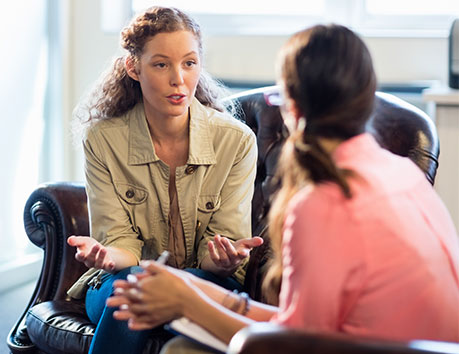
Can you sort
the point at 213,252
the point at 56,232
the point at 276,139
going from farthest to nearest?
1. the point at 276,139
2. the point at 56,232
3. the point at 213,252

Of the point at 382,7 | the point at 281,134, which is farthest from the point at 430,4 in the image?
the point at 281,134

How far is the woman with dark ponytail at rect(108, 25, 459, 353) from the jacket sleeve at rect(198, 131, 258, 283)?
2.67ft

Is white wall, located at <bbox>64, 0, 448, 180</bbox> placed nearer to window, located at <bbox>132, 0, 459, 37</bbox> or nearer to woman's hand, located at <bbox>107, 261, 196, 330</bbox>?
window, located at <bbox>132, 0, 459, 37</bbox>

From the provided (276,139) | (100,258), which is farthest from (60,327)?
(276,139)

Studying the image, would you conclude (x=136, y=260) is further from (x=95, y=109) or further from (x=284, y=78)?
(x=284, y=78)

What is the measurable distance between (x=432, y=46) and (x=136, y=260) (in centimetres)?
192

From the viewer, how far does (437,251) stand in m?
1.33

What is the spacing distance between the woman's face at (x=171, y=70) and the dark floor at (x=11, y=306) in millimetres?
1225

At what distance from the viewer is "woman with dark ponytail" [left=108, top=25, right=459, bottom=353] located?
1.24 m

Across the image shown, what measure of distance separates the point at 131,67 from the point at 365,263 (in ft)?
3.97

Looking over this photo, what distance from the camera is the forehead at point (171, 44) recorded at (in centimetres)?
215

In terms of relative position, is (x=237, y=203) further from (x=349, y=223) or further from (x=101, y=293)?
(x=349, y=223)

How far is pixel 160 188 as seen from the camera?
7.32 ft

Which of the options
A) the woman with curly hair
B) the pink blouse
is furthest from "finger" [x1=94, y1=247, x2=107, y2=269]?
the pink blouse
